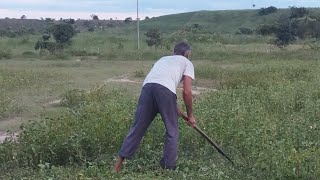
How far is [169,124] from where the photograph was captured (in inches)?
263

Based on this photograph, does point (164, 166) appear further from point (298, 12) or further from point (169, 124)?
point (298, 12)

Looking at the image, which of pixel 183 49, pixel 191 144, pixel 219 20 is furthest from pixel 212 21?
pixel 183 49

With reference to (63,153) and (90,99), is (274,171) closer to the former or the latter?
(63,153)

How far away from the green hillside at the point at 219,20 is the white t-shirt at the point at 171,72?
48.2 meters

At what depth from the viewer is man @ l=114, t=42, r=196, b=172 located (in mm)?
6621

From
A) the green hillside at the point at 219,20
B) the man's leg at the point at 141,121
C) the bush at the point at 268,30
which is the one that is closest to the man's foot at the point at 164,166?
the man's leg at the point at 141,121

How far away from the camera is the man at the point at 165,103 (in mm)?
6621

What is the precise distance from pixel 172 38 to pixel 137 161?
27951mm

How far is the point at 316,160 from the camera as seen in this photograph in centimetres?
573

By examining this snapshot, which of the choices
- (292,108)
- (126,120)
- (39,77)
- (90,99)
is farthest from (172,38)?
(126,120)

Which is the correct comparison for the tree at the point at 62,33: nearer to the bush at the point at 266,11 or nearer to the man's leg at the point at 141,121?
the bush at the point at 266,11

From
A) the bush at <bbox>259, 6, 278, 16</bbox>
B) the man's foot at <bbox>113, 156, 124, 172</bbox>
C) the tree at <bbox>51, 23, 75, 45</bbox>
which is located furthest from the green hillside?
the man's foot at <bbox>113, 156, 124, 172</bbox>

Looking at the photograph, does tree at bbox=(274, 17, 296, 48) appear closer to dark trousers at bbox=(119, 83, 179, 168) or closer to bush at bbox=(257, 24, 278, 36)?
bush at bbox=(257, 24, 278, 36)

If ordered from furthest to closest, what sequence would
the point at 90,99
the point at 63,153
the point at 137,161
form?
the point at 90,99
the point at 63,153
the point at 137,161
